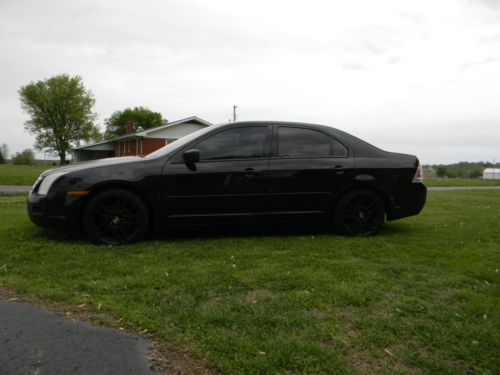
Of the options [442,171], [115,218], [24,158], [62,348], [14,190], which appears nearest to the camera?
[62,348]

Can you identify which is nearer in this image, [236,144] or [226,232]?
[236,144]

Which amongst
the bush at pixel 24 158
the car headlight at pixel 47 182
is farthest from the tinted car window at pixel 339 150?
the bush at pixel 24 158

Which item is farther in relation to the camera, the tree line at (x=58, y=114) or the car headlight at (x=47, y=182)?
the tree line at (x=58, y=114)

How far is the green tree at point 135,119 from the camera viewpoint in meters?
75.8

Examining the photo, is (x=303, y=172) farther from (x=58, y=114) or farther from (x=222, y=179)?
(x=58, y=114)

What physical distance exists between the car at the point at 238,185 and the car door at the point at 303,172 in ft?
0.04

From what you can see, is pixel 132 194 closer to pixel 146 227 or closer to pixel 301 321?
pixel 146 227

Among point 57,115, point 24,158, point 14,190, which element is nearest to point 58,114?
point 57,115

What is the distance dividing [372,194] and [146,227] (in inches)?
114

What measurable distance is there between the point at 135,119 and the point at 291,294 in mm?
77134

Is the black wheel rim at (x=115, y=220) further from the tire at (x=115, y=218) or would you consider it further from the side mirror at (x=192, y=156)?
the side mirror at (x=192, y=156)

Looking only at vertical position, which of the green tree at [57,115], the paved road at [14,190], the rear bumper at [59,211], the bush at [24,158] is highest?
the green tree at [57,115]

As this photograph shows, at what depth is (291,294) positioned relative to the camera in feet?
10.1

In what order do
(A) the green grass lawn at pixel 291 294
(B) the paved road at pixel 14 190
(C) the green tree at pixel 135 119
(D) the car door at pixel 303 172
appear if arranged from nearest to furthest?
(A) the green grass lawn at pixel 291 294 < (D) the car door at pixel 303 172 < (B) the paved road at pixel 14 190 < (C) the green tree at pixel 135 119
